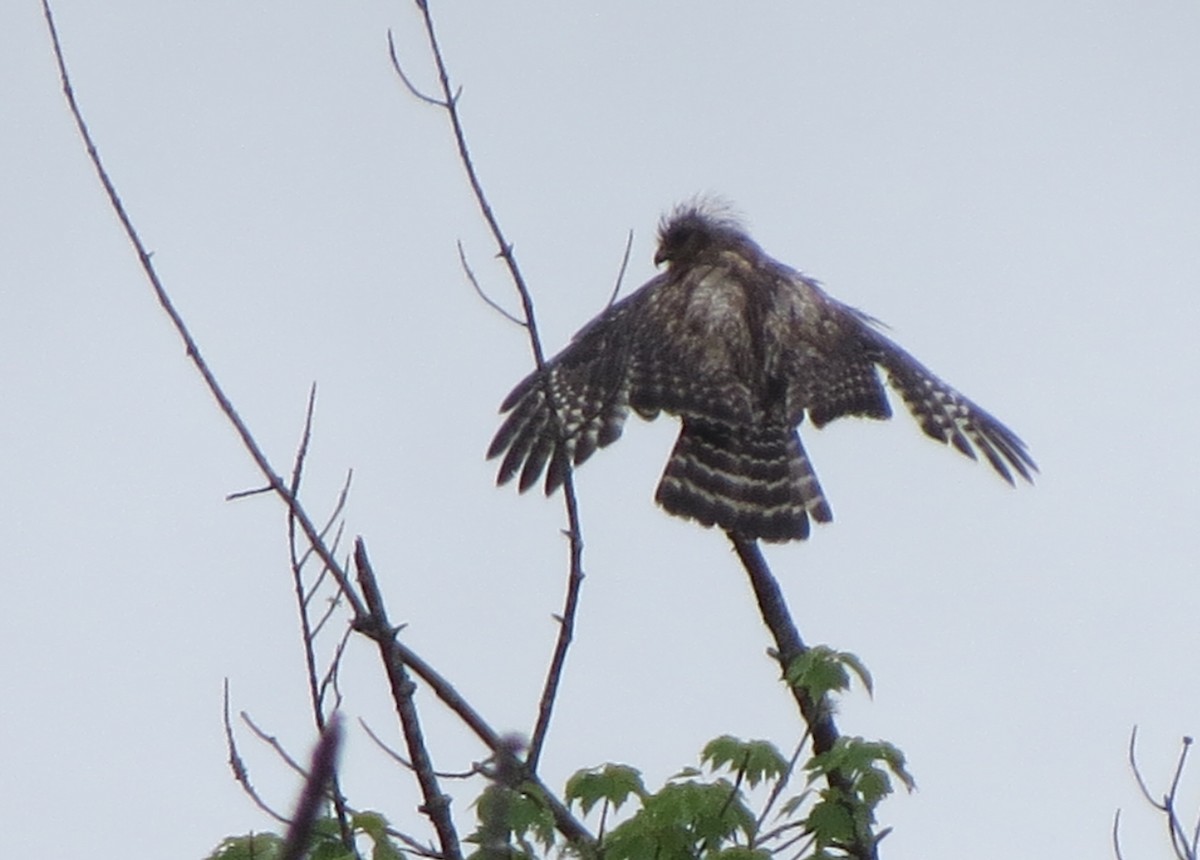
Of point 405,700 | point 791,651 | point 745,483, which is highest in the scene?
point 745,483

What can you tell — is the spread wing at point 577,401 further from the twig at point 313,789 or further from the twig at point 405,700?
the twig at point 313,789

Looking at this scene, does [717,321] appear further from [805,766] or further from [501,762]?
[501,762]

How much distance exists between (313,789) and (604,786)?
347 centimetres

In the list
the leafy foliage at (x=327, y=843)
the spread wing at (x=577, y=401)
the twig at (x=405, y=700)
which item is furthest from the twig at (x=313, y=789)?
the spread wing at (x=577, y=401)

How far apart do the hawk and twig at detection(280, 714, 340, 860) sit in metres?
5.38

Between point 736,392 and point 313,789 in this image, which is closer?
point 313,789

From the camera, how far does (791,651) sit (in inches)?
200

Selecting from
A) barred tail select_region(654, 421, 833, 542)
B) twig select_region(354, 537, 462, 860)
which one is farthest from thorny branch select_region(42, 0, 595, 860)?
barred tail select_region(654, 421, 833, 542)

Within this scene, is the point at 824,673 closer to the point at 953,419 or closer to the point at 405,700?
the point at 405,700

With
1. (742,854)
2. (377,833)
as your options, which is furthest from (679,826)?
(377,833)

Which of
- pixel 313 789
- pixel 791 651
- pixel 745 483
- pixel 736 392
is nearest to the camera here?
pixel 313 789

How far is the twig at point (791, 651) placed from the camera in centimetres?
445

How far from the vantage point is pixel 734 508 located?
21.8ft

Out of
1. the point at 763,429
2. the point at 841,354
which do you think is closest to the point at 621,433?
the point at 763,429
